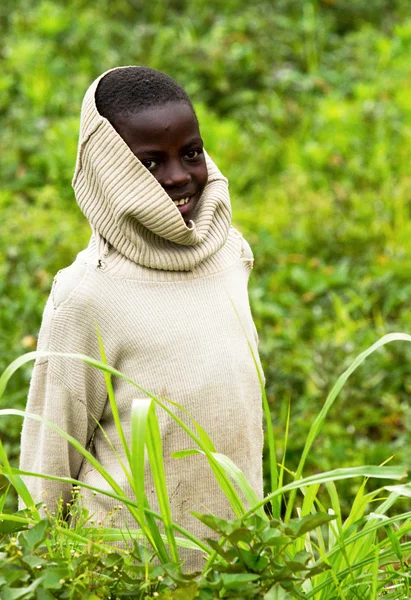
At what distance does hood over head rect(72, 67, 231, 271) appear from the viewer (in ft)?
5.99

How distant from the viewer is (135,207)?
182cm

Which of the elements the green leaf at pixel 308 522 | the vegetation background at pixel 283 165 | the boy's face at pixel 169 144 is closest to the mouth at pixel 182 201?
the boy's face at pixel 169 144

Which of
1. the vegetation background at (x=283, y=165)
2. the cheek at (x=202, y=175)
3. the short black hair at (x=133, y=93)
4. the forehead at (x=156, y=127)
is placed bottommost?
the vegetation background at (x=283, y=165)

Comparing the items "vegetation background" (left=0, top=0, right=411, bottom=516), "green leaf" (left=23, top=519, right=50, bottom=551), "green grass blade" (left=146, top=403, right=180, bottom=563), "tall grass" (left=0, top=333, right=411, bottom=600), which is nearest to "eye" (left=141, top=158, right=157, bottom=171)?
"tall grass" (left=0, top=333, right=411, bottom=600)

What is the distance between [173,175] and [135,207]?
110 millimetres

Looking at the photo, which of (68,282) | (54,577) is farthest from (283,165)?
(54,577)

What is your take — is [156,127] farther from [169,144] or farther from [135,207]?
[135,207]

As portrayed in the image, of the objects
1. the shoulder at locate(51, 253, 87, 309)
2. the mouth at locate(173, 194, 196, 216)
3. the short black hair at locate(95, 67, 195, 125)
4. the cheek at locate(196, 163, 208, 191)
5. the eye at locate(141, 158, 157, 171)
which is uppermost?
the short black hair at locate(95, 67, 195, 125)

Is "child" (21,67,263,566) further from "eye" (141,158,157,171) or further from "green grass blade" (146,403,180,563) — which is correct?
"green grass blade" (146,403,180,563)

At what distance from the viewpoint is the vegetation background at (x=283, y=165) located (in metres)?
3.98

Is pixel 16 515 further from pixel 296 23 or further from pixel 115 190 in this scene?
pixel 296 23

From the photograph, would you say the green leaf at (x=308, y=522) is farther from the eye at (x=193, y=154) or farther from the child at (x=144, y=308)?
the eye at (x=193, y=154)

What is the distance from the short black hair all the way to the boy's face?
0.02 meters

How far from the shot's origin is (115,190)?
1.86 metres
